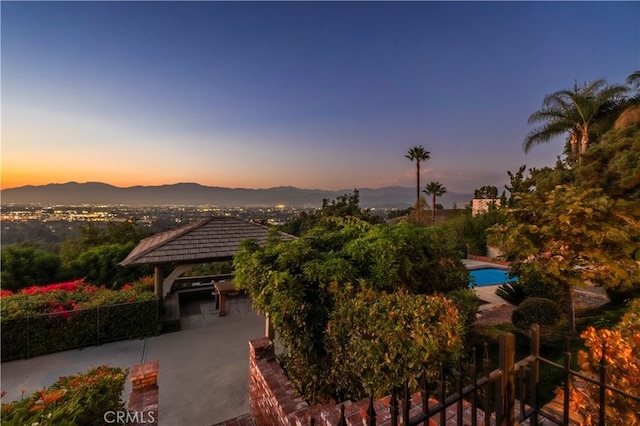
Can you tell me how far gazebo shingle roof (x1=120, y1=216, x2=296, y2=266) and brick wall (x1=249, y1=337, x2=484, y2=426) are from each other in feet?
11.8

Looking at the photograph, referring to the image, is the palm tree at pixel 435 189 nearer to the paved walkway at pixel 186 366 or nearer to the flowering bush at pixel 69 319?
the paved walkway at pixel 186 366

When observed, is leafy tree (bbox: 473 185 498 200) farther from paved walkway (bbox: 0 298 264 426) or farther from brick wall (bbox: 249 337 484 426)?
brick wall (bbox: 249 337 484 426)

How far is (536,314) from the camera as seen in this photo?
7680 mm

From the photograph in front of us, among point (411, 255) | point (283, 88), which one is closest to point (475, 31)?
point (283, 88)

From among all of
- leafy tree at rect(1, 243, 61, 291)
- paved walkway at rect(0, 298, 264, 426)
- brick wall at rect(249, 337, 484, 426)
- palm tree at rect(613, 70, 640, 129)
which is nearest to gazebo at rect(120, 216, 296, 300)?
paved walkway at rect(0, 298, 264, 426)

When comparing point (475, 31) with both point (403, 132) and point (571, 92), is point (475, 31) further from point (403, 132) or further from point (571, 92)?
point (571, 92)

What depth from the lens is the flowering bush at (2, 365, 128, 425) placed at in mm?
2523

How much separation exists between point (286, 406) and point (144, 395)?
2612 mm

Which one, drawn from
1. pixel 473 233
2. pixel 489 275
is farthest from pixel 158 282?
pixel 473 233

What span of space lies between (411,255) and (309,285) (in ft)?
5.08

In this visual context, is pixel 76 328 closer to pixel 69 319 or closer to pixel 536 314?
pixel 69 319

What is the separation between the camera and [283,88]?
1412cm

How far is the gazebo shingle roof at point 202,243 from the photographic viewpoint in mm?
8641

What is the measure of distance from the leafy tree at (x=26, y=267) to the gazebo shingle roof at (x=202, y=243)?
4.94 m
